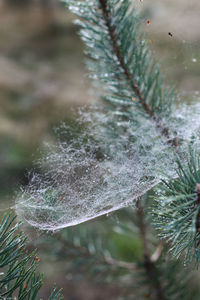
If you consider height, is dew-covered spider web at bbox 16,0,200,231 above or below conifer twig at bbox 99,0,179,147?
below

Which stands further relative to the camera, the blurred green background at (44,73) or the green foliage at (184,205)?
the blurred green background at (44,73)

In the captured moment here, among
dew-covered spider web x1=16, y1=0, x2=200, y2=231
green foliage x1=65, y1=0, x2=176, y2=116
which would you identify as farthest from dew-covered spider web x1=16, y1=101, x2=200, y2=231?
green foliage x1=65, y1=0, x2=176, y2=116

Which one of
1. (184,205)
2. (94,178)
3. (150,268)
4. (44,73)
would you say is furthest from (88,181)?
(44,73)

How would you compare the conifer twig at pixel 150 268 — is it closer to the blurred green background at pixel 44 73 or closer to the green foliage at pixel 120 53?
the green foliage at pixel 120 53

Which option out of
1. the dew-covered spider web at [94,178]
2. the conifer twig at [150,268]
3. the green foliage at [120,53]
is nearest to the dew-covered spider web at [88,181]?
the dew-covered spider web at [94,178]

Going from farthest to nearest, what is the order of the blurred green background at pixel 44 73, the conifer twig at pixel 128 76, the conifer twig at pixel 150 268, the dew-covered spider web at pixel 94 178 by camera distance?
1. the blurred green background at pixel 44 73
2. the conifer twig at pixel 150 268
3. the conifer twig at pixel 128 76
4. the dew-covered spider web at pixel 94 178

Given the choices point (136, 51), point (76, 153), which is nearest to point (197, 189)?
point (76, 153)

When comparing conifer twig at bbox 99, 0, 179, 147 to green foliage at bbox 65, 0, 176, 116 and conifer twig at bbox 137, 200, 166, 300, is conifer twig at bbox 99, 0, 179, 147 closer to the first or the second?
green foliage at bbox 65, 0, 176, 116

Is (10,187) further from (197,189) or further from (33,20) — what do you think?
(33,20)

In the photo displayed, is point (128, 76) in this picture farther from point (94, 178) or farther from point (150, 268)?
point (150, 268)
